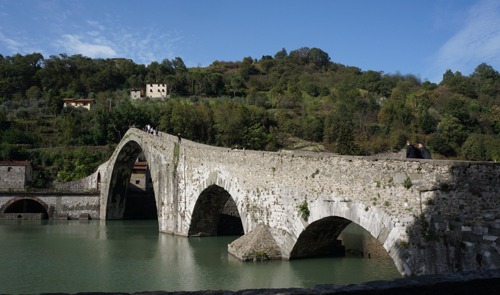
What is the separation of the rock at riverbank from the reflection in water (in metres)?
0.26

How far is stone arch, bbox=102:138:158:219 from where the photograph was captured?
3784cm

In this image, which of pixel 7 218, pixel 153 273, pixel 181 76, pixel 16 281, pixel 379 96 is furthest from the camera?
pixel 181 76

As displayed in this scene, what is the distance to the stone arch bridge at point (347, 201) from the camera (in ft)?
32.6

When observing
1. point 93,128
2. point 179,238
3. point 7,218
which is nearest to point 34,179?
point 7,218

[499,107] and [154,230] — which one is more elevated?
[499,107]

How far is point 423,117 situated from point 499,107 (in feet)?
35.4

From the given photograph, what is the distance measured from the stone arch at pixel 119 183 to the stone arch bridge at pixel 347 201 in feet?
47.5

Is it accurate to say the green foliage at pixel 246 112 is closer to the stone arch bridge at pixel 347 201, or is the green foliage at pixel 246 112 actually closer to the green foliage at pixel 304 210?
the stone arch bridge at pixel 347 201

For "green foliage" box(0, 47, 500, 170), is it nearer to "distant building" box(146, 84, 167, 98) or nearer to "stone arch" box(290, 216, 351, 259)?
"distant building" box(146, 84, 167, 98)

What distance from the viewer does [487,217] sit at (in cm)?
975

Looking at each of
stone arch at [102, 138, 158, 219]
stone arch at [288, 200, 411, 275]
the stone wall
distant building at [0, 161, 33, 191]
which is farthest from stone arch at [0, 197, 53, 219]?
stone arch at [288, 200, 411, 275]

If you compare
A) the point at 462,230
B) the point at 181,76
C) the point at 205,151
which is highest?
the point at 181,76

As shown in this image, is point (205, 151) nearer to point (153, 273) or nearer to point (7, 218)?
point (153, 273)

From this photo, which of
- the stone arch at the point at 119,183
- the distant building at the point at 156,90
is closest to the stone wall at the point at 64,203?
→ the stone arch at the point at 119,183
